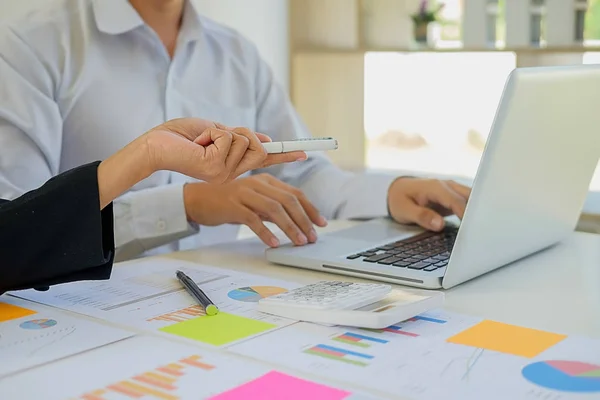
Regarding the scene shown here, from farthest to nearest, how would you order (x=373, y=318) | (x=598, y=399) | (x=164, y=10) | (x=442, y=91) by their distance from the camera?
1. (x=442, y=91)
2. (x=164, y=10)
3. (x=373, y=318)
4. (x=598, y=399)

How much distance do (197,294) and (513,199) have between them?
40cm

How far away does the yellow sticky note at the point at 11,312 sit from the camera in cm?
89

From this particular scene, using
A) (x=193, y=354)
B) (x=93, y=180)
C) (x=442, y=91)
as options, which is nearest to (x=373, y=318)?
(x=193, y=354)

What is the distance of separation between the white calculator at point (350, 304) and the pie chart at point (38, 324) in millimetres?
224

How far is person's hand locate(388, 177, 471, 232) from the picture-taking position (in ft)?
4.27

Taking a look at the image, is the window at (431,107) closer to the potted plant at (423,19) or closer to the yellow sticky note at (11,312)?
the potted plant at (423,19)

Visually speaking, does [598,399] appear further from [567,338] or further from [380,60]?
[380,60]

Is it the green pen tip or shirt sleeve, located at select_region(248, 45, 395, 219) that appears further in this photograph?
shirt sleeve, located at select_region(248, 45, 395, 219)

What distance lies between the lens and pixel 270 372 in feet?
2.32

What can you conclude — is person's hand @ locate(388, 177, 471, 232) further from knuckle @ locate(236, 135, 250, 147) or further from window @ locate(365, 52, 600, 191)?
window @ locate(365, 52, 600, 191)

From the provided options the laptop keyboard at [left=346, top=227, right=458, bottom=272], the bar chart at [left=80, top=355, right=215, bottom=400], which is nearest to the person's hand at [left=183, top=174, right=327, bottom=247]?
the laptop keyboard at [left=346, top=227, right=458, bottom=272]

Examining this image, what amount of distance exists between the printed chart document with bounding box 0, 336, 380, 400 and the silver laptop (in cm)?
34

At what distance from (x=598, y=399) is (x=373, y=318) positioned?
231mm

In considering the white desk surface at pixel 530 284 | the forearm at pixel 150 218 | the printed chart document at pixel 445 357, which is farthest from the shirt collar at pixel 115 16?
the printed chart document at pixel 445 357
